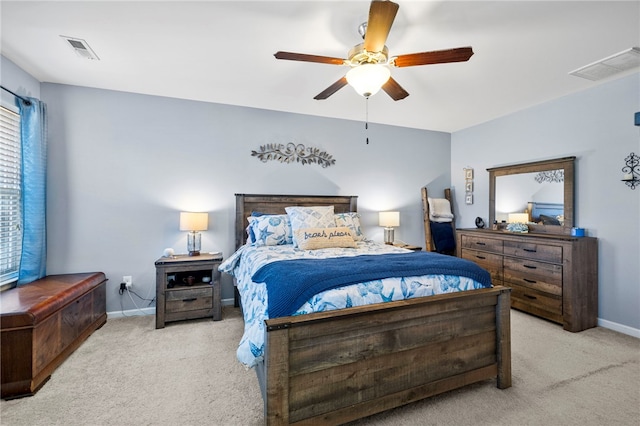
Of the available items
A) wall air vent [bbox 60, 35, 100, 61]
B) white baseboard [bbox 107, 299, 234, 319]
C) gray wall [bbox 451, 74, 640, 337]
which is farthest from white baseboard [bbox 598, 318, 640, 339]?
wall air vent [bbox 60, 35, 100, 61]

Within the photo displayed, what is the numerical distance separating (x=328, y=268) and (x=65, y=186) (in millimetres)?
3145

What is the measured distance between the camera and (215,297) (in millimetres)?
3105

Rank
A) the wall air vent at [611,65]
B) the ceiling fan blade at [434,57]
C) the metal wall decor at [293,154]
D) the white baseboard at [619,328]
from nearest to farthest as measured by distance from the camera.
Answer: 1. the ceiling fan blade at [434,57]
2. the wall air vent at [611,65]
3. the white baseboard at [619,328]
4. the metal wall decor at [293,154]

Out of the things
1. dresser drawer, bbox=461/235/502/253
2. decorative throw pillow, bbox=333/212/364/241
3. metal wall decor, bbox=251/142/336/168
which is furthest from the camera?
metal wall decor, bbox=251/142/336/168

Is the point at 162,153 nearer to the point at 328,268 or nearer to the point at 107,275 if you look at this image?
the point at 107,275

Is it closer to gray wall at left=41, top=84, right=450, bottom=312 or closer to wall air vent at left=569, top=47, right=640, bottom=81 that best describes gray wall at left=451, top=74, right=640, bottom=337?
wall air vent at left=569, top=47, right=640, bottom=81

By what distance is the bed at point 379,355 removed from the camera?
1.43 meters

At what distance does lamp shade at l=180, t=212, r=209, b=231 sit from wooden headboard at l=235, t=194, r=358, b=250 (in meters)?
0.48

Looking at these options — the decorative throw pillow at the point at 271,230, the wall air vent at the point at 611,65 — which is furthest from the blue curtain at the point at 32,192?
the wall air vent at the point at 611,65

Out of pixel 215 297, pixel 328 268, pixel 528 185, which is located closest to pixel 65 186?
pixel 215 297

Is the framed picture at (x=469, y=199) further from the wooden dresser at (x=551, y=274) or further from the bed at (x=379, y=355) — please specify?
the bed at (x=379, y=355)

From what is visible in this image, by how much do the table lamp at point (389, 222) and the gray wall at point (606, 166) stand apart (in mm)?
1890

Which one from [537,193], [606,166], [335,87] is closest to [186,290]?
[335,87]

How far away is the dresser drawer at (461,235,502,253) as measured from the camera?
3.62 metres
